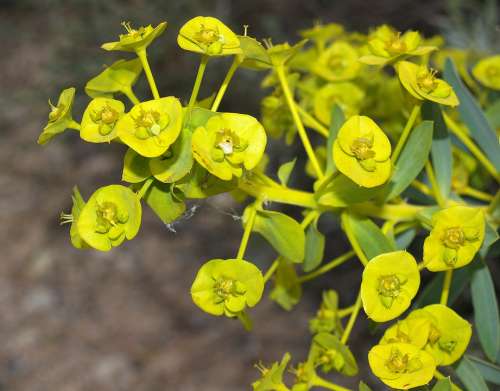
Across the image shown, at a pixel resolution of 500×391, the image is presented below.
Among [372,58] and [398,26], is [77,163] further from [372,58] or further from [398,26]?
[372,58]

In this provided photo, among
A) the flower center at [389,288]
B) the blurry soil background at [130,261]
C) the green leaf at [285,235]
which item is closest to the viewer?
the flower center at [389,288]

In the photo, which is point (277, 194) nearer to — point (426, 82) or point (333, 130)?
point (333, 130)

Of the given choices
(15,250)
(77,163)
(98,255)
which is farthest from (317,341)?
(77,163)

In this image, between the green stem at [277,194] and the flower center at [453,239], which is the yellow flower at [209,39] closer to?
the green stem at [277,194]

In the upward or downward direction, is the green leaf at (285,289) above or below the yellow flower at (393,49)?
below

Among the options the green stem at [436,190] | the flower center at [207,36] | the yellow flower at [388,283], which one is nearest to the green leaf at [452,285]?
the green stem at [436,190]
